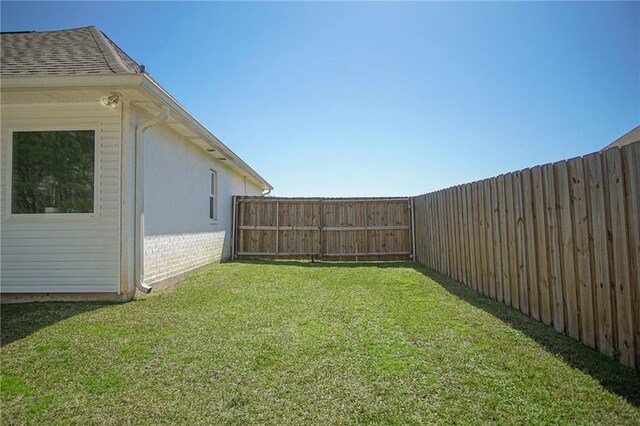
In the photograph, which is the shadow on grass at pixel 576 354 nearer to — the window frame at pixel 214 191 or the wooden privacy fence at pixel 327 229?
the wooden privacy fence at pixel 327 229

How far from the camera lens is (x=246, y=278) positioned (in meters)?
6.29

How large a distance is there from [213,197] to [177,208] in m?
2.47

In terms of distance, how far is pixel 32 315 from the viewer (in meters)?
3.87

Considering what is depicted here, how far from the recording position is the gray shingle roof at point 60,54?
4289 mm

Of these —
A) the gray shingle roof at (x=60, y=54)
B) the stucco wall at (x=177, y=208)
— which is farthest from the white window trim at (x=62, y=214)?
the gray shingle roof at (x=60, y=54)

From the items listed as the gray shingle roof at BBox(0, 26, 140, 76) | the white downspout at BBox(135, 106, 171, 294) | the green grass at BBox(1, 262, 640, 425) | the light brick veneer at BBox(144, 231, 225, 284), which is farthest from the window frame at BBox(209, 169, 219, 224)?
the green grass at BBox(1, 262, 640, 425)

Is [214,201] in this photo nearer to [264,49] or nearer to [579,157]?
[264,49]

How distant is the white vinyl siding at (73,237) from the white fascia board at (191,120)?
2.54 ft

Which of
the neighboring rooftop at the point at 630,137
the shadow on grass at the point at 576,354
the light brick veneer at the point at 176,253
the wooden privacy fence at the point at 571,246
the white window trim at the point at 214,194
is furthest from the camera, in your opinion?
the white window trim at the point at 214,194

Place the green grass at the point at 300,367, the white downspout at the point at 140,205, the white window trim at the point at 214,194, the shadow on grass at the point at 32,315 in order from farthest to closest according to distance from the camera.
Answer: the white window trim at the point at 214,194, the white downspout at the point at 140,205, the shadow on grass at the point at 32,315, the green grass at the point at 300,367

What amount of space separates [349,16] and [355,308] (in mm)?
6427

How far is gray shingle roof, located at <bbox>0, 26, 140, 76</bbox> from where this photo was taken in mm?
4289

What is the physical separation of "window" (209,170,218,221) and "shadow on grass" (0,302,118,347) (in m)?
4.22

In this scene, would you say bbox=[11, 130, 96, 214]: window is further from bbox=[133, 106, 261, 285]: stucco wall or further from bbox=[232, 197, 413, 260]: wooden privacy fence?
bbox=[232, 197, 413, 260]: wooden privacy fence
